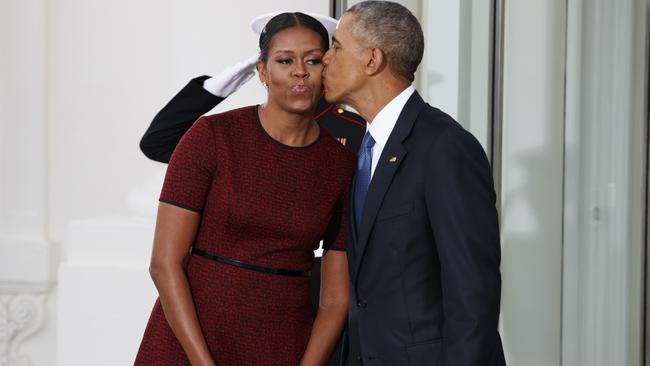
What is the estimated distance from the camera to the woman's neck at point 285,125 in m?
1.82

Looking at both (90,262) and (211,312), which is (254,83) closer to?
(90,262)

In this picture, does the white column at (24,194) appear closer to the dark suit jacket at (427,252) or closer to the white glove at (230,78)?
the white glove at (230,78)

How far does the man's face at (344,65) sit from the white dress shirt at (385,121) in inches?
2.5

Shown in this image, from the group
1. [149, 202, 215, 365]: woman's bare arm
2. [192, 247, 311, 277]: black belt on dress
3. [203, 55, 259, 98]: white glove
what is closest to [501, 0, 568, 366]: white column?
[203, 55, 259, 98]: white glove

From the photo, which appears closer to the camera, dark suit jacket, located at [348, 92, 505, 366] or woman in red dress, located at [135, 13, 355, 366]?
dark suit jacket, located at [348, 92, 505, 366]

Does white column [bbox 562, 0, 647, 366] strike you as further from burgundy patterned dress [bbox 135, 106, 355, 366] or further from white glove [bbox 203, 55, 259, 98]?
burgundy patterned dress [bbox 135, 106, 355, 366]

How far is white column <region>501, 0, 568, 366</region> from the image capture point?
368 cm

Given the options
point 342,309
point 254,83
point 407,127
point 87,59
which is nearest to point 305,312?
point 342,309

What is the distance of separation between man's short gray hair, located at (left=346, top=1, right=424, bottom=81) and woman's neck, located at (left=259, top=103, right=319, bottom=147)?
0.63 ft

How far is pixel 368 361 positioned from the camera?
1.68m

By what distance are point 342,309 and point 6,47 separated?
3779 mm

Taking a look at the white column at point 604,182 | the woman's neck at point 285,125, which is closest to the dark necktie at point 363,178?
the woman's neck at point 285,125

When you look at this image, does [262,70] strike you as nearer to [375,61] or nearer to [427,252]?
[375,61]

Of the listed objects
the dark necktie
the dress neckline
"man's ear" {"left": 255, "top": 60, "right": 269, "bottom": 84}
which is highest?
"man's ear" {"left": 255, "top": 60, "right": 269, "bottom": 84}
